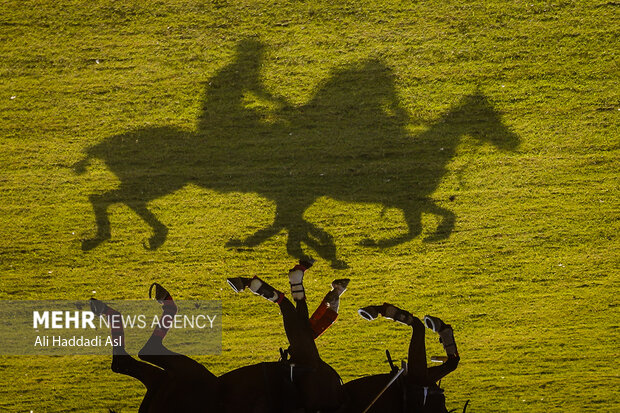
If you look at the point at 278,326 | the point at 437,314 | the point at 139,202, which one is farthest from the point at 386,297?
the point at 139,202

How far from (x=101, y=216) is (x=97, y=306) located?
0.68 meters

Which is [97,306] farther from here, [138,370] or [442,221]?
[442,221]

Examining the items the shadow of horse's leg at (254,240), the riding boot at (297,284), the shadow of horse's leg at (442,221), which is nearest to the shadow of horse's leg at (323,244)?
the shadow of horse's leg at (254,240)

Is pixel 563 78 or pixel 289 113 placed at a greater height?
pixel 563 78

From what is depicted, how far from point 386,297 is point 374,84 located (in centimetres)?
164

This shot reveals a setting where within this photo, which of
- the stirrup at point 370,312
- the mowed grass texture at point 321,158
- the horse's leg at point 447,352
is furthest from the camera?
the mowed grass texture at point 321,158

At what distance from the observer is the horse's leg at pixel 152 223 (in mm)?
3197

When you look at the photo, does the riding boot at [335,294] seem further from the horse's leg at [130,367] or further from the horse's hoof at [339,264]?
the horse's leg at [130,367]

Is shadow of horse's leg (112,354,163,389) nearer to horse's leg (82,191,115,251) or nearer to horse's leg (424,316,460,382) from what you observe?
horse's leg (82,191,115,251)

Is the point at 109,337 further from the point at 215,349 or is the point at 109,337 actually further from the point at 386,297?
the point at 386,297

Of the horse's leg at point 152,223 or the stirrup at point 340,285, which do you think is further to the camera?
the horse's leg at point 152,223

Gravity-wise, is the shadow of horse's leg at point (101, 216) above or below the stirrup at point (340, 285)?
above

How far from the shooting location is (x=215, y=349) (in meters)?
3.26

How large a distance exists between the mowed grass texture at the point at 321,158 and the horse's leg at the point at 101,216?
15mm
